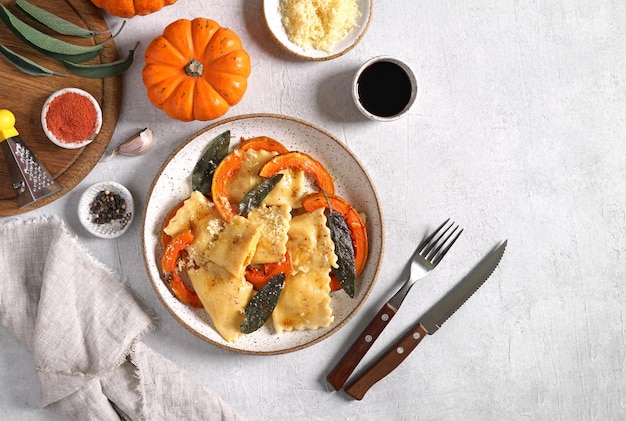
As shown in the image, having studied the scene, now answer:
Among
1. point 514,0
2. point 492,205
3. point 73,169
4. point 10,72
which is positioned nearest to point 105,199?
point 73,169

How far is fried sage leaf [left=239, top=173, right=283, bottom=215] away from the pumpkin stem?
63 cm

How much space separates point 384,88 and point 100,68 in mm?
1473

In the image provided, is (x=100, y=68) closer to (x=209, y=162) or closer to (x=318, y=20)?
(x=209, y=162)

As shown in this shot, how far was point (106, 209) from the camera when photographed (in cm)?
319

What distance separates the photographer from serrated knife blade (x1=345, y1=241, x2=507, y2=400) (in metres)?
3.36

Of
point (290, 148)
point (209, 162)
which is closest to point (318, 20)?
point (290, 148)

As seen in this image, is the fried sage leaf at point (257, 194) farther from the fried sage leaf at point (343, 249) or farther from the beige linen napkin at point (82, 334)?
the beige linen napkin at point (82, 334)

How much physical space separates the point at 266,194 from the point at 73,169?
1.04 metres

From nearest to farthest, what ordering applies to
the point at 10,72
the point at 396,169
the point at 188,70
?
the point at 188,70 < the point at 10,72 < the point at 396,169

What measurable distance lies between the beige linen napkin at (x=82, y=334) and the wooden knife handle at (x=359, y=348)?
0.63 m

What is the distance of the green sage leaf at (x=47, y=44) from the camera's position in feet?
9.63

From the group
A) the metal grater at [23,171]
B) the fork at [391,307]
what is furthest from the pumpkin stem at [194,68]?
the fork at [391,307]

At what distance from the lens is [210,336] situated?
3.16 metres

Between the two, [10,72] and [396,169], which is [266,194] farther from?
[10,72]
